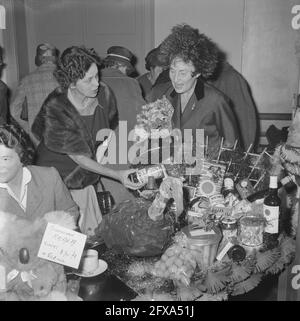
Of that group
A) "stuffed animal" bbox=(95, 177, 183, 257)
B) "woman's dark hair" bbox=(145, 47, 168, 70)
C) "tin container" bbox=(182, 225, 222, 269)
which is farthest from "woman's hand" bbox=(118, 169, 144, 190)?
"woman's dark hair" bbox=(145, 47, 168, 70)

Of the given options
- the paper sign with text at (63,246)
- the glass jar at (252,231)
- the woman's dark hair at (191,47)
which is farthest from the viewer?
the woman's dark hair at (191,47)

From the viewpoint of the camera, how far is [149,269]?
1.03m

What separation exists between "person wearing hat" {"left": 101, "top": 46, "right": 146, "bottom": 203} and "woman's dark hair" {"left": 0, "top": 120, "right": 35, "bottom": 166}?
0.91ft

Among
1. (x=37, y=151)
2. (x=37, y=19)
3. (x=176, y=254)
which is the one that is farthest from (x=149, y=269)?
(x=37, y=19)

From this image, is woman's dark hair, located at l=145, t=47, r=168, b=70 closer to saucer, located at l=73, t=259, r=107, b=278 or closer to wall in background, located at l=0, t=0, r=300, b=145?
wall in background, located at l=0, t=0, r=300, b=145

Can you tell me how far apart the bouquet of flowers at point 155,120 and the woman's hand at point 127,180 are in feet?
0.36

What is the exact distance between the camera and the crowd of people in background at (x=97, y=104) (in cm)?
116

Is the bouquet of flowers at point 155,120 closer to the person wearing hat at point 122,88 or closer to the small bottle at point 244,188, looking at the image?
the person wearing hat at point 122,88

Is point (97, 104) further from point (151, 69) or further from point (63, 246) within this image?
point (63, 246)

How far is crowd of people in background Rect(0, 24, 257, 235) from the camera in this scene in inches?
45.6

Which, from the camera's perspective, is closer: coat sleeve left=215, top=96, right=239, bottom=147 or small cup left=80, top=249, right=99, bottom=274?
small cup left=80, top=249, right=99, bottom=274

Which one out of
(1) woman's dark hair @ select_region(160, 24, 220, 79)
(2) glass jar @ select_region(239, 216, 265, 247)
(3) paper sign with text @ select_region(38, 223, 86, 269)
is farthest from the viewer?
(1) woman's dark hair @ select_region(160, 24, 220, 79)

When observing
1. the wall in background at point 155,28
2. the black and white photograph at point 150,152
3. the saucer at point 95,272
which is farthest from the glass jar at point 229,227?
the wall in background at point 155,28
